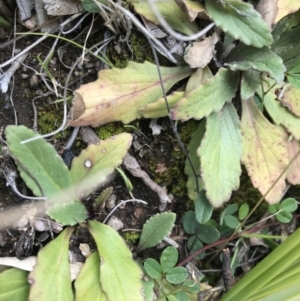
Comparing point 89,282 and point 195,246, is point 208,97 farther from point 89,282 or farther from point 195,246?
point 89,282

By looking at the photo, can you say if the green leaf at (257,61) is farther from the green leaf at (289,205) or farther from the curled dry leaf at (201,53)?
the green leaf at (289,205)

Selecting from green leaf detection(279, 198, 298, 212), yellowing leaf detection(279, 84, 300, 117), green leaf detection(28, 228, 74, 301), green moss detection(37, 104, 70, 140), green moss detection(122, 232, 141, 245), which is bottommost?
green leaf detection(279, 198, 298, 212)

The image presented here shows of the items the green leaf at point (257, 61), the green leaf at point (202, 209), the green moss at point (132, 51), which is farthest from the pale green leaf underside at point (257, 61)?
Answer: the green leaf at point (202, 209)

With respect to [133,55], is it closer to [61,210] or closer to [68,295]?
[61,210]

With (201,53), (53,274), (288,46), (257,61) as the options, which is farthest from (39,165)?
(288,46)

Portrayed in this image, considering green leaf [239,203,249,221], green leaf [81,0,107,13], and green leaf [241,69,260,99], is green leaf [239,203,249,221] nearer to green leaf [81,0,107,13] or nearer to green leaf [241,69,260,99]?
green leaf [241,69,260,99]

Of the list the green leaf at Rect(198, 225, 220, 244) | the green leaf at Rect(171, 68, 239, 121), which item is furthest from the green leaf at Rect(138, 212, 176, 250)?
the green leaf at Rect(171, 68, 239, 121)

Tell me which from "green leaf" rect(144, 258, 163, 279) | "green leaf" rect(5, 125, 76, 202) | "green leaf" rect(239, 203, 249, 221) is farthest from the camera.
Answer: "green leaf" rect(239, 203, 249, 221)
